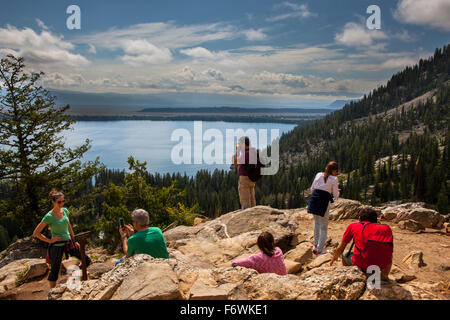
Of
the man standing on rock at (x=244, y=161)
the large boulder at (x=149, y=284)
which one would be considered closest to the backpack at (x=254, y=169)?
the man standing on rock at (x=244, y=161)

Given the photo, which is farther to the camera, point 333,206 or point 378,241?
point 333,206

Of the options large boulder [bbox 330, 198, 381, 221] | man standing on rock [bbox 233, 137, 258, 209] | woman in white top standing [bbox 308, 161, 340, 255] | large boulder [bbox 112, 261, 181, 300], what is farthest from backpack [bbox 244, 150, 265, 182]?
large boulder [bbox 112, 261, 181, 300]

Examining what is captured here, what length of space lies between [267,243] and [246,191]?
517 centimetres

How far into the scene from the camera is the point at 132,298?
414 centimetres

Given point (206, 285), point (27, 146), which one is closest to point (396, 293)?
point (206, 285)

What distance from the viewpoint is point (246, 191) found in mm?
10695

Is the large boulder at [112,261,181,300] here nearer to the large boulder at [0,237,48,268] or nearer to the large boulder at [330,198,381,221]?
the large boulder at [330,198,381,221]

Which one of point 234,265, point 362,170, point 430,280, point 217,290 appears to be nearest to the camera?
point 217,290

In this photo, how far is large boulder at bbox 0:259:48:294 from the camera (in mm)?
7738

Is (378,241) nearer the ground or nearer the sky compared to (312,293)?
nearer the sky
